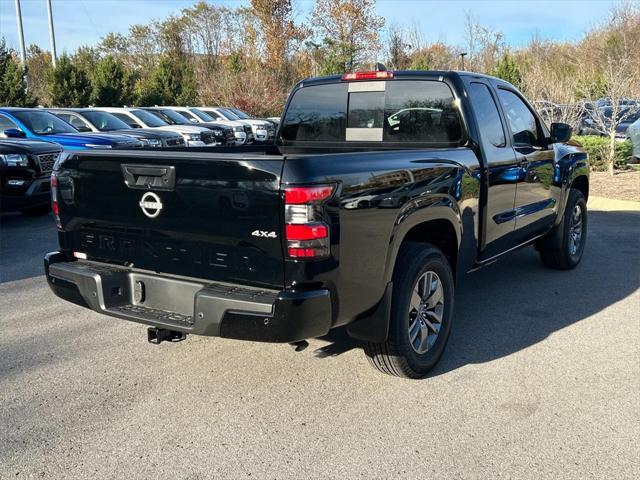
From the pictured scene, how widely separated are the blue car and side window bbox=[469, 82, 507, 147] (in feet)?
24.0

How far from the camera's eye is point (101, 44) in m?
46.1

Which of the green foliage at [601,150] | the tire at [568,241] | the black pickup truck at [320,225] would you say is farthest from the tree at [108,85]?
the black pickup truck at [320,225]

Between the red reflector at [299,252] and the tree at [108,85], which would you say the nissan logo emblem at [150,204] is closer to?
the red reflector at [299,252]

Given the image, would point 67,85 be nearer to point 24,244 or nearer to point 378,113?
point 24,244

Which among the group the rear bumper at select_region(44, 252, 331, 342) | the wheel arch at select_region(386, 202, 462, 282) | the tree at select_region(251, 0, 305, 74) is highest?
the tree at select_region(251, 0, 305, 74)

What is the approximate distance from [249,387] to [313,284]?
3.64ft

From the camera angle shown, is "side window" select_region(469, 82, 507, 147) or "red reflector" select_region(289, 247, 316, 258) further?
"side window" select_region(469, 82, 507, 147)

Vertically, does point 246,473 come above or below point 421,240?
below

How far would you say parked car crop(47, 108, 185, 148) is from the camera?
43.7 ft

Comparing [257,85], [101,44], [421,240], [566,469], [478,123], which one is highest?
[101,44]

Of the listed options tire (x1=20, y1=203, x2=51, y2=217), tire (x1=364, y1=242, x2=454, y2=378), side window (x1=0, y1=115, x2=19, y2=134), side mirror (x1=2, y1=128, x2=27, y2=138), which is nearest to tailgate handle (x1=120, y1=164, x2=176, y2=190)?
tire (x1=364, y1=242, x2=454, y2=378)

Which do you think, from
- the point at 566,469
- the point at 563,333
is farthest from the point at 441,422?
the point at 563,333

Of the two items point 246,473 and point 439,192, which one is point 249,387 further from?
point 439,192

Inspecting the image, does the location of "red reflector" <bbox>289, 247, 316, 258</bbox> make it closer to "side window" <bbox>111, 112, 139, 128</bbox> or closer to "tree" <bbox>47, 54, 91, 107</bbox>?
"side window" <bbox>111, 112, 139, 128</bbox>
